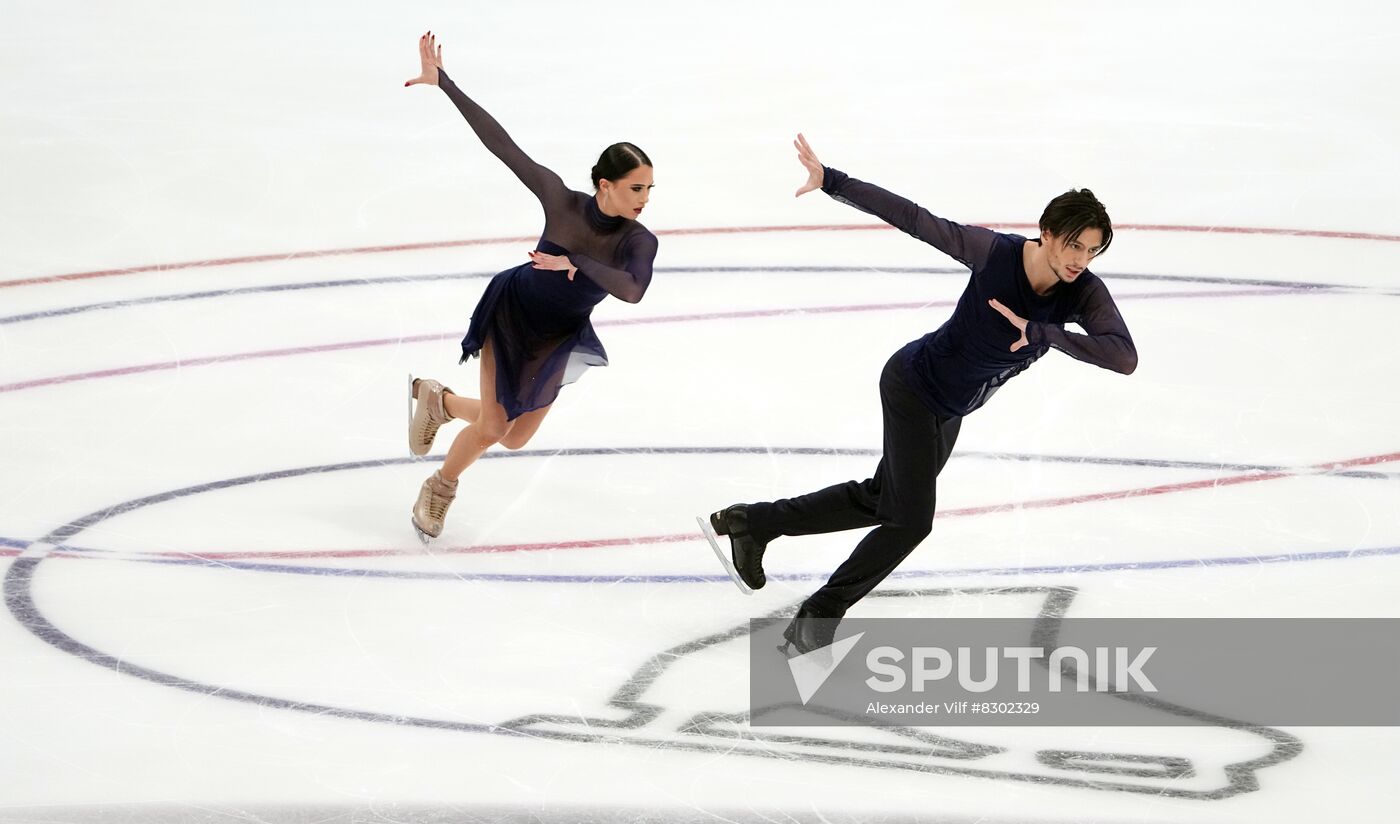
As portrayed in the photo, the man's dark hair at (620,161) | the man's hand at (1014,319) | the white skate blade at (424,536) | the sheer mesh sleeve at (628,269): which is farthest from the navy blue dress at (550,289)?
the man's hand at (1014,319)

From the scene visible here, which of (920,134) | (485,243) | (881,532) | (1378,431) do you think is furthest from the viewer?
(920,134)

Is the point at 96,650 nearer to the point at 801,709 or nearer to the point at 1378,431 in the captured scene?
the point at 801,709

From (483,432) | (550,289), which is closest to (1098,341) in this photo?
(550,289)

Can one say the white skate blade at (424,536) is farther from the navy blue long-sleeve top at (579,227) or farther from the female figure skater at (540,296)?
the navy blue long-sleeve top at (579,227)

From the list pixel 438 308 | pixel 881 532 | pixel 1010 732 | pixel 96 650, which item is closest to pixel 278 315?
pixel 438 308

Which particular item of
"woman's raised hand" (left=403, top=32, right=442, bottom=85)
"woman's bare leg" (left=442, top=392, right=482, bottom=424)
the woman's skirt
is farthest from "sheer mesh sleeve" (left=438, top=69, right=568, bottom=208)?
"woman's bare leg" (left=442, top=392, right=482, bottom=424)

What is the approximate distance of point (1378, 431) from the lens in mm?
6008

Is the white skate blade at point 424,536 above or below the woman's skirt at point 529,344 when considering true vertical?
below

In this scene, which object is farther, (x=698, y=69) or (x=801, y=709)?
(x=698, y=69)

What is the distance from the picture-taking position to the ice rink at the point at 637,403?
13.2 feet

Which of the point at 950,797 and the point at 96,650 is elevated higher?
the point at 96,650

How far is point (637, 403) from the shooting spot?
6.27 meters

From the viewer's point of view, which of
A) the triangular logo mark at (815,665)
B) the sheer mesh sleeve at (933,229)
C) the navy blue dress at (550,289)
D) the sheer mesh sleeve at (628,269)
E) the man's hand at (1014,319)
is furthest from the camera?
the navy blue dress at (550,289)

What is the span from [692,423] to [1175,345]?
1.96 m
